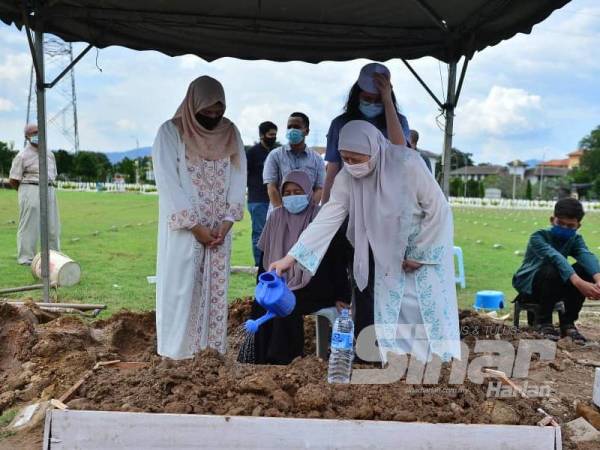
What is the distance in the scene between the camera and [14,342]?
4184mm

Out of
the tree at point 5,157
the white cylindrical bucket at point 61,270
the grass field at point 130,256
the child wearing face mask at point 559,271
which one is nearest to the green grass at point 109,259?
the grass field at point 130,256

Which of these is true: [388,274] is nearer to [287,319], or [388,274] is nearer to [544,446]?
[287,319]

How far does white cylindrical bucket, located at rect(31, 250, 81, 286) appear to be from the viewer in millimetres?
6395

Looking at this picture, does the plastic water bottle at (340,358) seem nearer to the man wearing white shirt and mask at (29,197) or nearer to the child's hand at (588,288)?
the child's hand at (588,288)

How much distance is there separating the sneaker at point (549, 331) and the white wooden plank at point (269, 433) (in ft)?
9.55

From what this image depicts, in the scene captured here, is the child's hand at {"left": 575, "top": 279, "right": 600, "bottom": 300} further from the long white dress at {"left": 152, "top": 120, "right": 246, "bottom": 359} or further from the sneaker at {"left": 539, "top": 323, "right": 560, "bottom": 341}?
the long white dress at {"left": 152, "top": 120, "right": 246, "bottom": 359}

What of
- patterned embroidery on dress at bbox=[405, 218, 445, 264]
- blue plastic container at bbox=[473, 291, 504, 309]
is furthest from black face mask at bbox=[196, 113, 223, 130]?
blue plastic container at bbox=[473, 291, 504, 309]

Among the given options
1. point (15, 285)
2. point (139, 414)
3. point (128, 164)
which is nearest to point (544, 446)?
point (139, 414)

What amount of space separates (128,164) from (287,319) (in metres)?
60.4

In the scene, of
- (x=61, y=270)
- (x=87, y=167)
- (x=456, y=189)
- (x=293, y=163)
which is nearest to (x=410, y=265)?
(x=293, y=163)

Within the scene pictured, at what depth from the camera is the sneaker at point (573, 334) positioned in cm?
484

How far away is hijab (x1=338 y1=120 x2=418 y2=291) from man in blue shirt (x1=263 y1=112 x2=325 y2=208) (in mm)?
2170

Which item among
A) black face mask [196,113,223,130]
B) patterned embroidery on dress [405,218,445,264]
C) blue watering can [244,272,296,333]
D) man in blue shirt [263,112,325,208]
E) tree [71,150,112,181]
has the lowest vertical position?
blue watering can [244,272,296,333]

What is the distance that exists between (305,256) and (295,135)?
2.36 m
